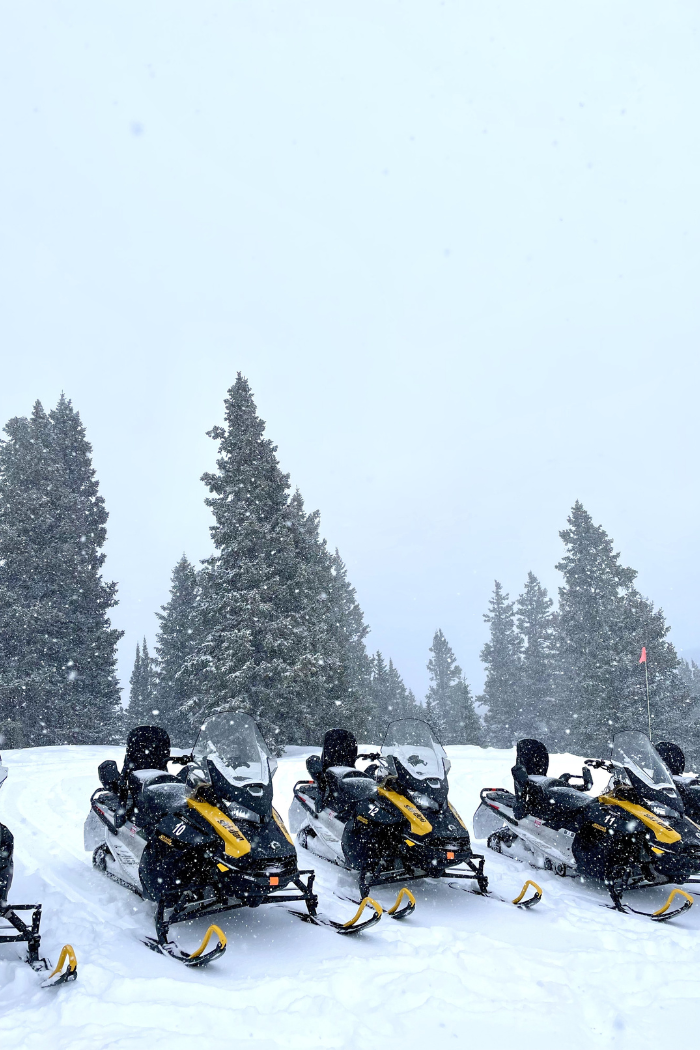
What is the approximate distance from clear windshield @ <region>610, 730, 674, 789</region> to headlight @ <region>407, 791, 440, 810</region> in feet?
7.13

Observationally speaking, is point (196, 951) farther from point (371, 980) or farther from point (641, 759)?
point (641, 759)

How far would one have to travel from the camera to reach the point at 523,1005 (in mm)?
4074

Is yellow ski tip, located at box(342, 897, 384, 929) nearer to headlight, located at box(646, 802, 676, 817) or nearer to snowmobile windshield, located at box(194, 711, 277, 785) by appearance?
snowmobile windshield, located at box(194, 711, 277, 785)

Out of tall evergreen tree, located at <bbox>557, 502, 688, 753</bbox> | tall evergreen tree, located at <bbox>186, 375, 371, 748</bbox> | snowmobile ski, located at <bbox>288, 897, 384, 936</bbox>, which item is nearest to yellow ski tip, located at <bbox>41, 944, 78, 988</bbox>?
snowmobile ski, located at <bbox>288, 897, 384, 936</bbox>

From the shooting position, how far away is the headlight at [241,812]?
5352 mm

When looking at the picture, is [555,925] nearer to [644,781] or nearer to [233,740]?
[644,781]

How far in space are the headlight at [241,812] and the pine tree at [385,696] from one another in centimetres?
2951

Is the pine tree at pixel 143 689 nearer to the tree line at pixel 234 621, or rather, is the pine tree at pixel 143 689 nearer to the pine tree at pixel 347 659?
the tree line at pixel 234 621

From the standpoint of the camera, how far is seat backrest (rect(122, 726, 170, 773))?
6.95m

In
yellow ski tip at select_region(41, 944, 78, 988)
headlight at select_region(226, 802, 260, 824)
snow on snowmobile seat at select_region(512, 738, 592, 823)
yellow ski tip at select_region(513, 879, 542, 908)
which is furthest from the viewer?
snow on snowmobile seat at select_region(512, 738, 592, 823)

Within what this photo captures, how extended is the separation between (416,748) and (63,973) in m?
3.85

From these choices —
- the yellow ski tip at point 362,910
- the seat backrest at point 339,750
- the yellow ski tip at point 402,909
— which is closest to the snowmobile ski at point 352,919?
the yellow ski tip at point 362,910

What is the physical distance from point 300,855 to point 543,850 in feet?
8.88

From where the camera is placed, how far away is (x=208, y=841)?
5172 millimetres
